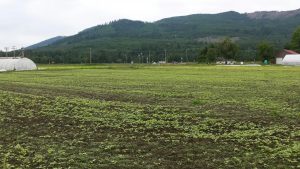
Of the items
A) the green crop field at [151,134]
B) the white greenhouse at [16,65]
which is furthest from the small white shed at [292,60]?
the green crop field at [151,134]

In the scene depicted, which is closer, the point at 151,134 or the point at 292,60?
the point at 151,134

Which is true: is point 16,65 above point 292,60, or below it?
below

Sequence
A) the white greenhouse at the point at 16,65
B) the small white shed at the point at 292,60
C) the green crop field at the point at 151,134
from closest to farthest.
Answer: the green crop field at the point at 151,134, the white greenhouse at the point at 16,65, the small white shed at the point at 292,60

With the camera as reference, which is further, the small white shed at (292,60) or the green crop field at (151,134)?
the small white shed at (292,60)

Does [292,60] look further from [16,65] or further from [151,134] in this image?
[151,134]

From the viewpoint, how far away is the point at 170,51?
195875 millimetres

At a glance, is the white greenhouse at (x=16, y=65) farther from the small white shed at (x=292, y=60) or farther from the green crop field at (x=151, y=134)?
the green crop field at (x=151, y=134)

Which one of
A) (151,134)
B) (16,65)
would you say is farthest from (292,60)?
(151,134)

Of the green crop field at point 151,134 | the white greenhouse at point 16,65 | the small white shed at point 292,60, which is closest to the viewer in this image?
the green crop field at point 151,134

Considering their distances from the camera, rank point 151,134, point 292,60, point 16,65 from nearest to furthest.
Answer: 1. point 151,134
2. point 16,65
3. point 292,60

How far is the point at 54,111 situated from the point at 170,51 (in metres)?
179

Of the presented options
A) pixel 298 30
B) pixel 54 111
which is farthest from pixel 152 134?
pixel 298 30

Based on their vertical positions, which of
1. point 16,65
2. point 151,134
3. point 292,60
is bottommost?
point 151,134

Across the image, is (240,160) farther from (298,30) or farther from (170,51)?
(170,51)
